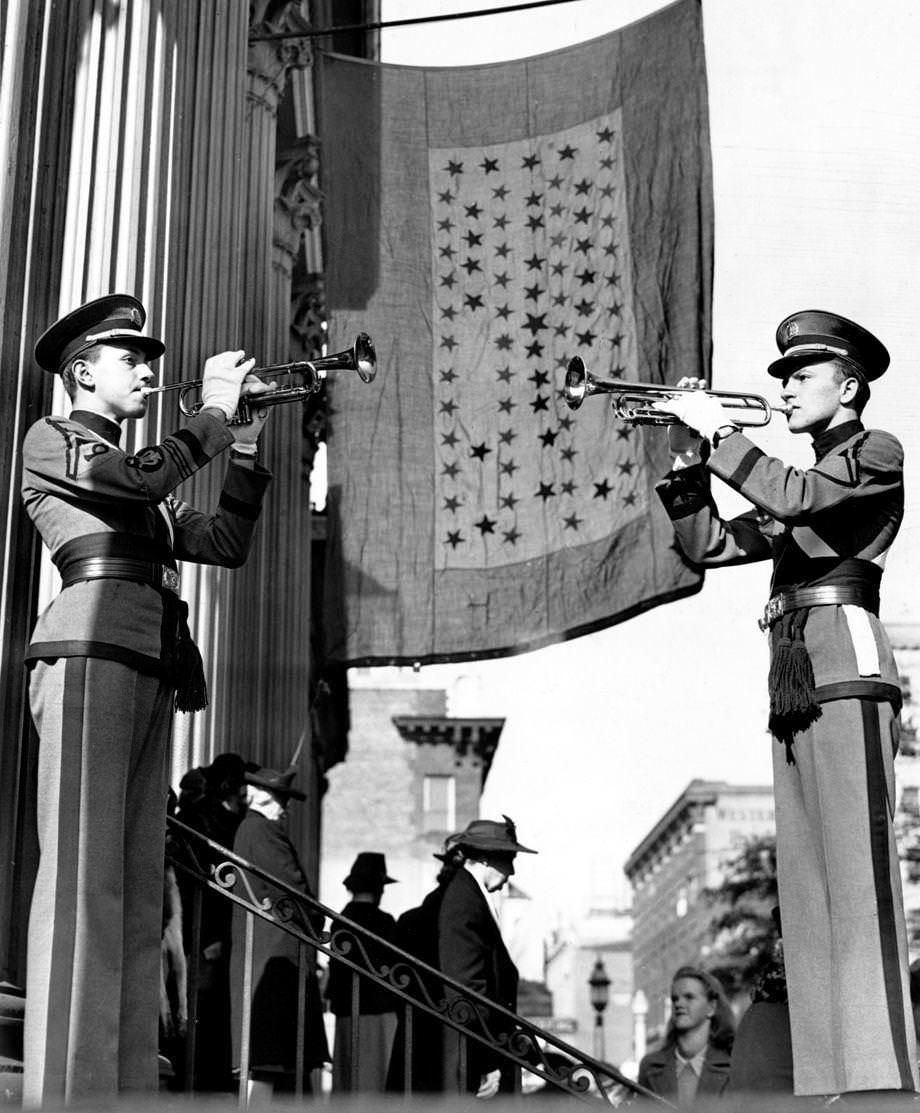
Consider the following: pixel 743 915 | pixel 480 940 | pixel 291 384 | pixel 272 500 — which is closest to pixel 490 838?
pixel 480 940

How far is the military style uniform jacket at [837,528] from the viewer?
6.78m

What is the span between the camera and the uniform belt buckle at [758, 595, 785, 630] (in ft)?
23.1

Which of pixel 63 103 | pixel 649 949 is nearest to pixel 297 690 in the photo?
pixel 63 103

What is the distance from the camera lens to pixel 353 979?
25.9ft

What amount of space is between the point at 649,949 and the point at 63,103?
349 feet

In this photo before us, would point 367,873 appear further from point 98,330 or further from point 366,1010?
point 98,330

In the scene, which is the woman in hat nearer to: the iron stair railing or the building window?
the iron stair railing

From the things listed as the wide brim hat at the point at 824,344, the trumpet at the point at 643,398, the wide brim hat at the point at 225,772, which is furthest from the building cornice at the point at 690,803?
the wide brim hat at the point at 824,344

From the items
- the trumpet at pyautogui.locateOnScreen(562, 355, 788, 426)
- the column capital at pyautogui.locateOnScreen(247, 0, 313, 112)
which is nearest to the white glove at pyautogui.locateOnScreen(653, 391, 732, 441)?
the trumpet at pyautogui.locateOnScreen(562, 355, 788, 426)

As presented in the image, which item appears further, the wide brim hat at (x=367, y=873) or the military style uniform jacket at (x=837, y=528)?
the wide brim hat at (x=367, y=873)

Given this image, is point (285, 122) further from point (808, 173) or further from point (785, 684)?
point (785, 684)

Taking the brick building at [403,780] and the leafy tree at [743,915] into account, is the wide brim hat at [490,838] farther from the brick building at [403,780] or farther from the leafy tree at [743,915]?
the leafy tree at [743,915]

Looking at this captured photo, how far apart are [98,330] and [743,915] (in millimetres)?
63683

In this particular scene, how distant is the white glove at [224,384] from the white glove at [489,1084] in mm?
3659
